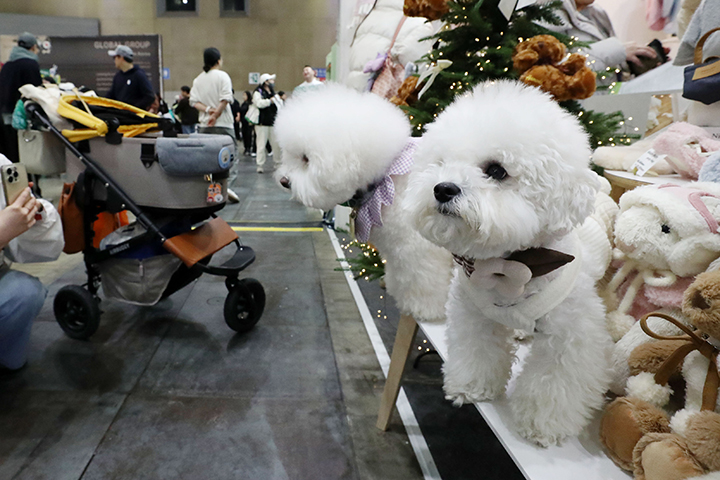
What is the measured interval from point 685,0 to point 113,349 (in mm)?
2783

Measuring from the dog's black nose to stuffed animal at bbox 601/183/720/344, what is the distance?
0.46 meters

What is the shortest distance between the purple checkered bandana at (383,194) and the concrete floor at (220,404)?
0.75 meters

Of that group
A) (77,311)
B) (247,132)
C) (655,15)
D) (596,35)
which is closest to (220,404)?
(77,311)

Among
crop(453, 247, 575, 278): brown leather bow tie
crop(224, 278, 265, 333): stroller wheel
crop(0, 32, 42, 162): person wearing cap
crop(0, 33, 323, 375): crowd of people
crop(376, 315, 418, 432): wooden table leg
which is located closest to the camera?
crop(453, 247, 575, 278): brown leather bow tie

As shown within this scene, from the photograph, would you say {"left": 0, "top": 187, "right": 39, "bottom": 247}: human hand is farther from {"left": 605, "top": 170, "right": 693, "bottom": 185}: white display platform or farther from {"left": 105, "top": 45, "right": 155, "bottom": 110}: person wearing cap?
{"left": 105, "top": 45, "right": 155, "bottom": 110}: person wearing cap

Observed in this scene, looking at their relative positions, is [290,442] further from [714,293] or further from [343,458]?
[714,293]

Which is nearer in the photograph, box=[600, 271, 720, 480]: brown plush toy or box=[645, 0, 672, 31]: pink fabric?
box=[600, 271, 720, 480]: brown plush toy

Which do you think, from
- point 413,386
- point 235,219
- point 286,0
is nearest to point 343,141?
point 413,386

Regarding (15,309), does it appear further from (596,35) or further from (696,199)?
(596,35)

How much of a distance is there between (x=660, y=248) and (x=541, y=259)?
0.98 ft

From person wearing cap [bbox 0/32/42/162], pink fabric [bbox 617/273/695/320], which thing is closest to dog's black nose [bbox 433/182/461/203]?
pink fabric [bbox 617/273/695/320]

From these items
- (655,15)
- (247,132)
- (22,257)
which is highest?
Result: (655,15)

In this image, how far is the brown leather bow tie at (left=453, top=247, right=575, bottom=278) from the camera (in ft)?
2.49

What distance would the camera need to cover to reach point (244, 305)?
7.05 ft
